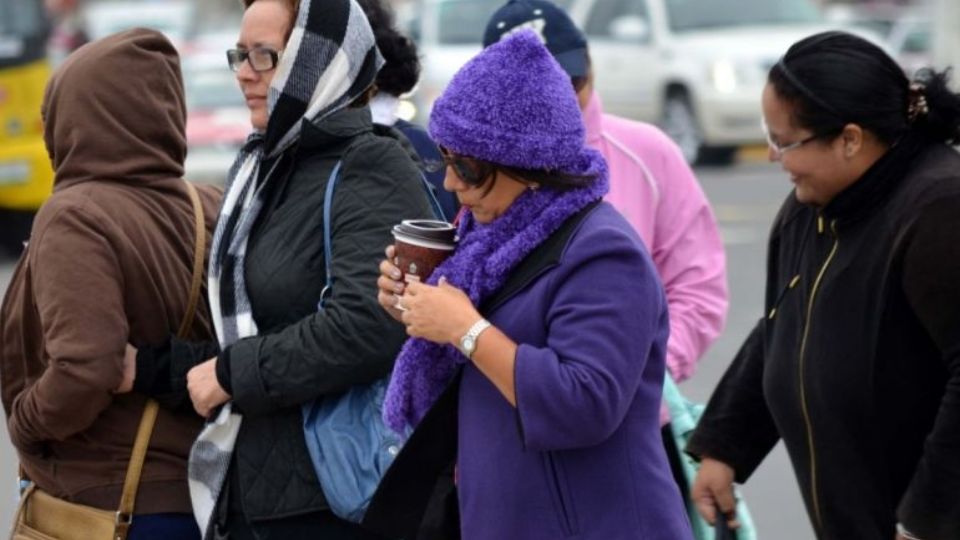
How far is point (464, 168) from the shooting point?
320 cm

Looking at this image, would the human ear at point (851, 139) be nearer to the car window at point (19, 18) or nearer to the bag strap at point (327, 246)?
the bag strap at point (327, 246)

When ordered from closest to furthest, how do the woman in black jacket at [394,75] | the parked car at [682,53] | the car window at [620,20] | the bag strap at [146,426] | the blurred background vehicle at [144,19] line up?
the bag strap at [146,426] < the woman in black jacket at [394,75] < the parked car at [682,53] < the car window at [620,20] < the blurred background vehicle at [144,19]

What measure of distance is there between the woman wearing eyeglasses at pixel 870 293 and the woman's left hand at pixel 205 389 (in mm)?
1102

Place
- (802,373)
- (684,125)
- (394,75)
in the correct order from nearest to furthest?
(802,373) → (394,75) → (684,125)

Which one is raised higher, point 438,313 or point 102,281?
point 438,313

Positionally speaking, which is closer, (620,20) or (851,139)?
(851,139)

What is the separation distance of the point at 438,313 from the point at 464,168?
0.88 feet

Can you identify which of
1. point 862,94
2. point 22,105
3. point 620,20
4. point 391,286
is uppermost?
point 862,94

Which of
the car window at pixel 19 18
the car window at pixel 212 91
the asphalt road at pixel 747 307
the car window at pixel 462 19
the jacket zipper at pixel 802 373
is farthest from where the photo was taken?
the car window at pixel 462 19

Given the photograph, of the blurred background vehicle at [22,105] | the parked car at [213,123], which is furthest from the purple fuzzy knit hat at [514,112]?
the parked car at [213,123]

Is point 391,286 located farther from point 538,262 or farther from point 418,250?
point 538,262

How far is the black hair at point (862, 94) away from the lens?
3328 millimetres

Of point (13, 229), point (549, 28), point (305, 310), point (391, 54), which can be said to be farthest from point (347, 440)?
point (13, 229)

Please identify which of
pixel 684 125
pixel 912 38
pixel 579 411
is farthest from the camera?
pixel 912 38
